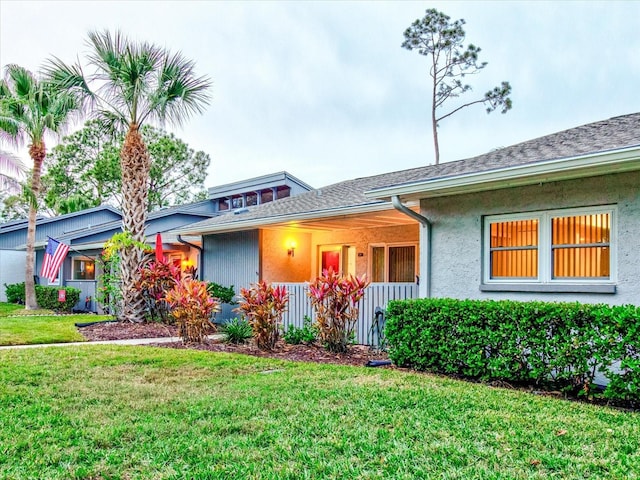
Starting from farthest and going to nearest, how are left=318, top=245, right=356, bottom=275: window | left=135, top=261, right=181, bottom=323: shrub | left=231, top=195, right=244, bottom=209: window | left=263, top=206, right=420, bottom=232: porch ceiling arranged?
left=231, top=195, right=244, bottom=209: window → left=135, top=261, right=181, bottom=323: shrub → left=318, top=245, right=356, bottom=275: window → left=263, top=206, right=420, bottom=232: porch ceiling

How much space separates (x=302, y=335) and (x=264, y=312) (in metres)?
1.18

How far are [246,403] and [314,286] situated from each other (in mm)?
4099

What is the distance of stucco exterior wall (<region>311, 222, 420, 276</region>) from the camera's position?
41.1 feet

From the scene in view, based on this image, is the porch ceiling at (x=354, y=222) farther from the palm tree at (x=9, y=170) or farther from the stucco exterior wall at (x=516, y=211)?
the palm tree at (x=9, y=170)

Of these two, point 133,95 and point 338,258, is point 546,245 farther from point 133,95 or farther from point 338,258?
point 133,95

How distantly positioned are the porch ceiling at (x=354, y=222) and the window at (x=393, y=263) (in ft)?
2.09

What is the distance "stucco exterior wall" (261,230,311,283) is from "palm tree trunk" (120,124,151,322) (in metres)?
3.56

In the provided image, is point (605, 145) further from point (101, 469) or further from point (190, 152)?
point (190, 152)

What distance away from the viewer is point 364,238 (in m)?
13.4

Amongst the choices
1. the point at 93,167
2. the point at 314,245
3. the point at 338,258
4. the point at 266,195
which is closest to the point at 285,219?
the point at 338,258

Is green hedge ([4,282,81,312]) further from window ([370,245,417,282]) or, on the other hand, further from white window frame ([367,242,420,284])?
window ([370,245,417,282])

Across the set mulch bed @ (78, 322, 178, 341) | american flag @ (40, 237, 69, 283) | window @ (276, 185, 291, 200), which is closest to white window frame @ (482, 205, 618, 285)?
mulch bed @ (78, 322, 178, 341)

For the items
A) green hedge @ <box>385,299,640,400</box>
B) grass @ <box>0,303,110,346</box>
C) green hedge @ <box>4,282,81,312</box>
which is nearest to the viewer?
green hedge @ <box>385,299,640,400</box>

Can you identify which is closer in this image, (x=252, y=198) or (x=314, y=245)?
(x=314, y=245)
